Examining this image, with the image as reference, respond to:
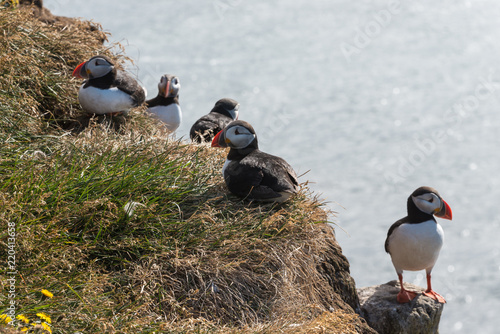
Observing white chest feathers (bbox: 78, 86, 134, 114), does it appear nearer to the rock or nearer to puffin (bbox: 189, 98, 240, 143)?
puffin (bbox: 189, 98, 240, 143)

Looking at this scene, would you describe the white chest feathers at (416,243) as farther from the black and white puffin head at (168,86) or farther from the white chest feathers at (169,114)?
→ the black and white puffin head at (168,86)

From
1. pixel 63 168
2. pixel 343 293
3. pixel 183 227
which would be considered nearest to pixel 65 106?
pixel 63 168

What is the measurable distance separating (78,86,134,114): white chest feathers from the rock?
9.36 feet

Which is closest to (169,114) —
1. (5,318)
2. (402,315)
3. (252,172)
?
(252,172)

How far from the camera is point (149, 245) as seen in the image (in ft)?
15.0

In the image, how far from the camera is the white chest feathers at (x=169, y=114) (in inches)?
323

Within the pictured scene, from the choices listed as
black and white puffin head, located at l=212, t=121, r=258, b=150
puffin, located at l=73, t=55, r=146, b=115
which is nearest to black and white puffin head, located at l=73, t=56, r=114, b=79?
puffin, located at l=73, t=55, r=146, b=115

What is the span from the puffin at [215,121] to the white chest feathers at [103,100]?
97 centimetres

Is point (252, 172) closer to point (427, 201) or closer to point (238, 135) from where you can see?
point (238, 135)

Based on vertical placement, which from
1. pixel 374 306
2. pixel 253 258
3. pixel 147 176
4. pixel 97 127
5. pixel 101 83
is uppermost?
pixel 101 83

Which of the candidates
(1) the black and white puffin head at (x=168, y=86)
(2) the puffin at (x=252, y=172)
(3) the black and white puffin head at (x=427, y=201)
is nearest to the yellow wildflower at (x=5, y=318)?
(2) the puffin at (x=252, y=172)

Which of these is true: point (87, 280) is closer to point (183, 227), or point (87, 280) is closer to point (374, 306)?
point (183, 227)

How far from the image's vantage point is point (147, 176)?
5000 millimetres

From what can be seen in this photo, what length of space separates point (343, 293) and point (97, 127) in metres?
2.64
